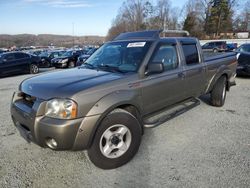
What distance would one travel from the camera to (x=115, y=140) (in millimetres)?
3156

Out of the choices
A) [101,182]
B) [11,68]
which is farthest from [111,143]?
[11,68]

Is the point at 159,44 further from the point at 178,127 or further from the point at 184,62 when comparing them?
the point at 178,127

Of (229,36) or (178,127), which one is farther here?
(229,36)

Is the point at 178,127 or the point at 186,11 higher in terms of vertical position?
the point at 186,11

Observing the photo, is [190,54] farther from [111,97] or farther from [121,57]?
[111,97]

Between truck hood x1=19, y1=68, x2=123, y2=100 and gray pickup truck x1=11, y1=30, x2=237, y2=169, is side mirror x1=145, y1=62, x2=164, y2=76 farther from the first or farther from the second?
truck hood x1=19, y1=68, x2=123, y2=100

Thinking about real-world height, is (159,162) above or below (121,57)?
below

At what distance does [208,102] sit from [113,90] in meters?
4.08

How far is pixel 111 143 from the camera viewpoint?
313 cm

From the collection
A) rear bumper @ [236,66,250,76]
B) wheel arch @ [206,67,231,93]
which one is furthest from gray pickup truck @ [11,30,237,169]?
rear bumper @ [236,66,250,76]

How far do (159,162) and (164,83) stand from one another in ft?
4.27

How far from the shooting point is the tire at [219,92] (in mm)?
5598

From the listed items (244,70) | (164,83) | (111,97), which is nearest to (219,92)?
(164,83)

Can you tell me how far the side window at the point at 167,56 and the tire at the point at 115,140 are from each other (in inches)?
44.2
